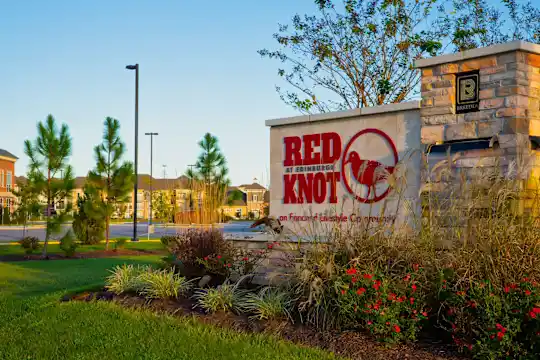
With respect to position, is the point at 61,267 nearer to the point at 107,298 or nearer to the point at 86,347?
the point at 107,298

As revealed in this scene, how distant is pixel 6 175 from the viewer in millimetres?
64125

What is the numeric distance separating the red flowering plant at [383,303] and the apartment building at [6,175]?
60.7 m

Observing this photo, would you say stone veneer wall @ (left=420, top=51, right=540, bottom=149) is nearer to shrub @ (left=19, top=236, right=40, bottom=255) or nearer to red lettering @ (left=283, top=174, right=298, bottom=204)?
red lettering @ (left=283, top=174, right=298, bottom=204)

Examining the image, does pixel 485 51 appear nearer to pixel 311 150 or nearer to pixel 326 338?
pixel 311 150

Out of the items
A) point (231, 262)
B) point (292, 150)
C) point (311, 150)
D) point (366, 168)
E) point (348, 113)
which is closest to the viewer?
point (231, 262)

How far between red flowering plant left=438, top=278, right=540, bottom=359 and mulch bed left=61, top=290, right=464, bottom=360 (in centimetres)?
29

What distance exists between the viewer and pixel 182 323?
24.2 ft

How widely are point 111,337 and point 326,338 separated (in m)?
2.42

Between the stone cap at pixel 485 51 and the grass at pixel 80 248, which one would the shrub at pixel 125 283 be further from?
the grass at pixel 80 248

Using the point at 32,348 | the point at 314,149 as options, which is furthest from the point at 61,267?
the point at 32,348

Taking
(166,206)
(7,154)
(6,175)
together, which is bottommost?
(166,206)

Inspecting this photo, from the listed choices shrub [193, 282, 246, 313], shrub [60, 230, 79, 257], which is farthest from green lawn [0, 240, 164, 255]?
shrub [193, 282, 246, 313]

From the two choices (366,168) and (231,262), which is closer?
(231,262)

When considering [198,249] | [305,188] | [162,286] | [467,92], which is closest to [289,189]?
[305,188]
